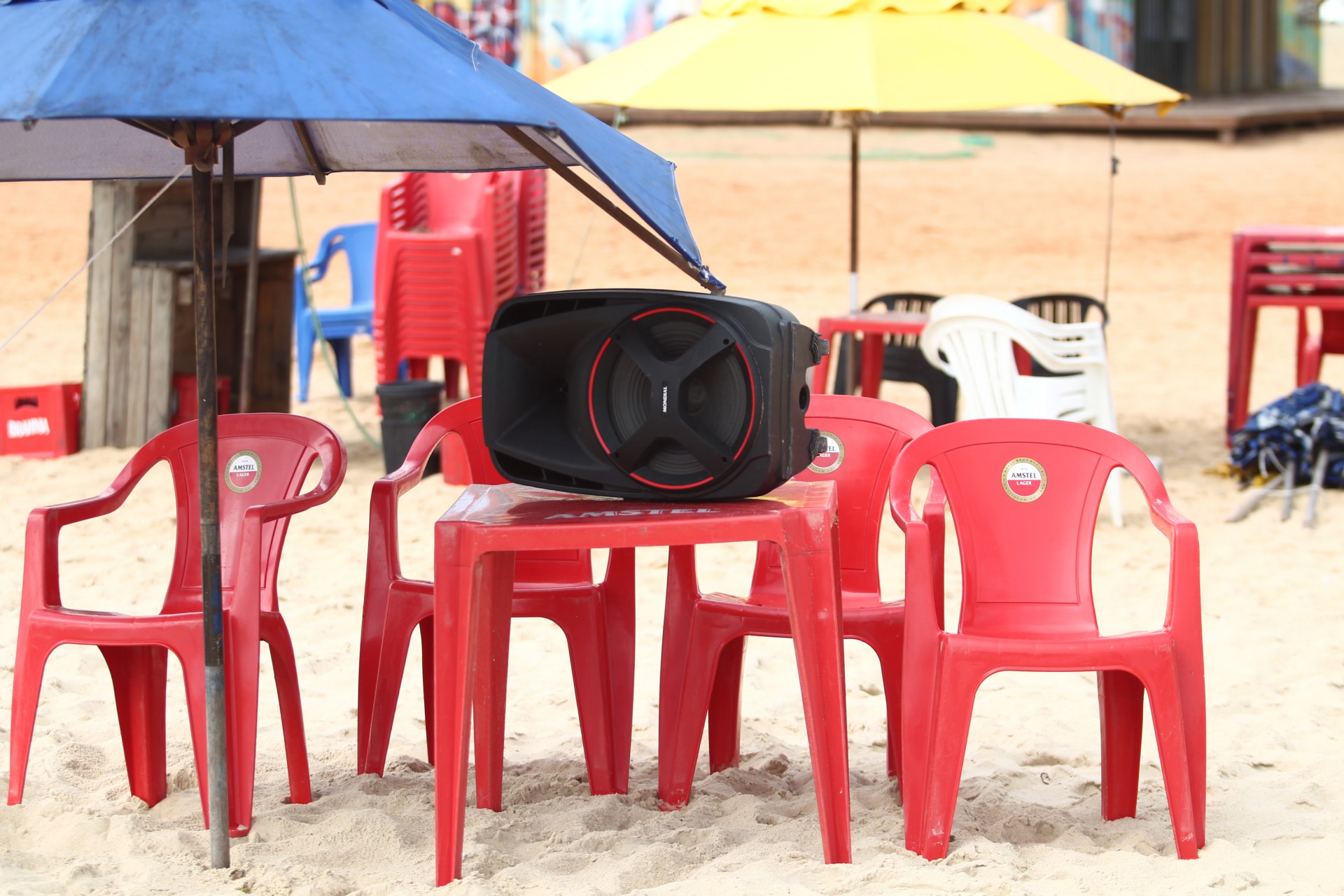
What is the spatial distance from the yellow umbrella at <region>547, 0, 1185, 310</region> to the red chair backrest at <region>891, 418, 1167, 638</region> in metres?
2.35

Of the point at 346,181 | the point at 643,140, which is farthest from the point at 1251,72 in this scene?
the point at 346,181

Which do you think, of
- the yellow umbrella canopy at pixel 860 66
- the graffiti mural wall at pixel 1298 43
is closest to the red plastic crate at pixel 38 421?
the yellow umbrella canopy at pixel 860 66

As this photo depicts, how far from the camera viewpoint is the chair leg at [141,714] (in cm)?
311

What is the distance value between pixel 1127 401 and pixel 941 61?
11.6ft

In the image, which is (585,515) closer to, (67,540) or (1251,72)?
(67,540)

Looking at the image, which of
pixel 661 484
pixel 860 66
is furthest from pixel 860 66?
pixel 661 484

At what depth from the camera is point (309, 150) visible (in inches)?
128

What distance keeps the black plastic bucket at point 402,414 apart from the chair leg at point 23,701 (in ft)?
11.0

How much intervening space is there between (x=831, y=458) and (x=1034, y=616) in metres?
0.62

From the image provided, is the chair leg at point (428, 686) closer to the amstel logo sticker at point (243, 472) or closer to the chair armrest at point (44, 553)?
the amstel logo sticker at point (243, 472)

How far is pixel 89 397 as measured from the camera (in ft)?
22.6

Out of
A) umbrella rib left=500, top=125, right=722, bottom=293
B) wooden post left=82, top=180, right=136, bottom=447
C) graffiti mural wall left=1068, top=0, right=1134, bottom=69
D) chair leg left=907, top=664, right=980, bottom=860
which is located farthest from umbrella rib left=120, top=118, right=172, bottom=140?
graffiti mural wall left=1068, top=0, right=1134, bottom=69

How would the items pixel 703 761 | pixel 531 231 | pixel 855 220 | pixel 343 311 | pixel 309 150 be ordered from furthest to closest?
pixel 531 231
pixel 343 311
pixel 855 220
pixel 703 761
pixel 309 150

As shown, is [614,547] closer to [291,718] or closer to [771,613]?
[771,613]
